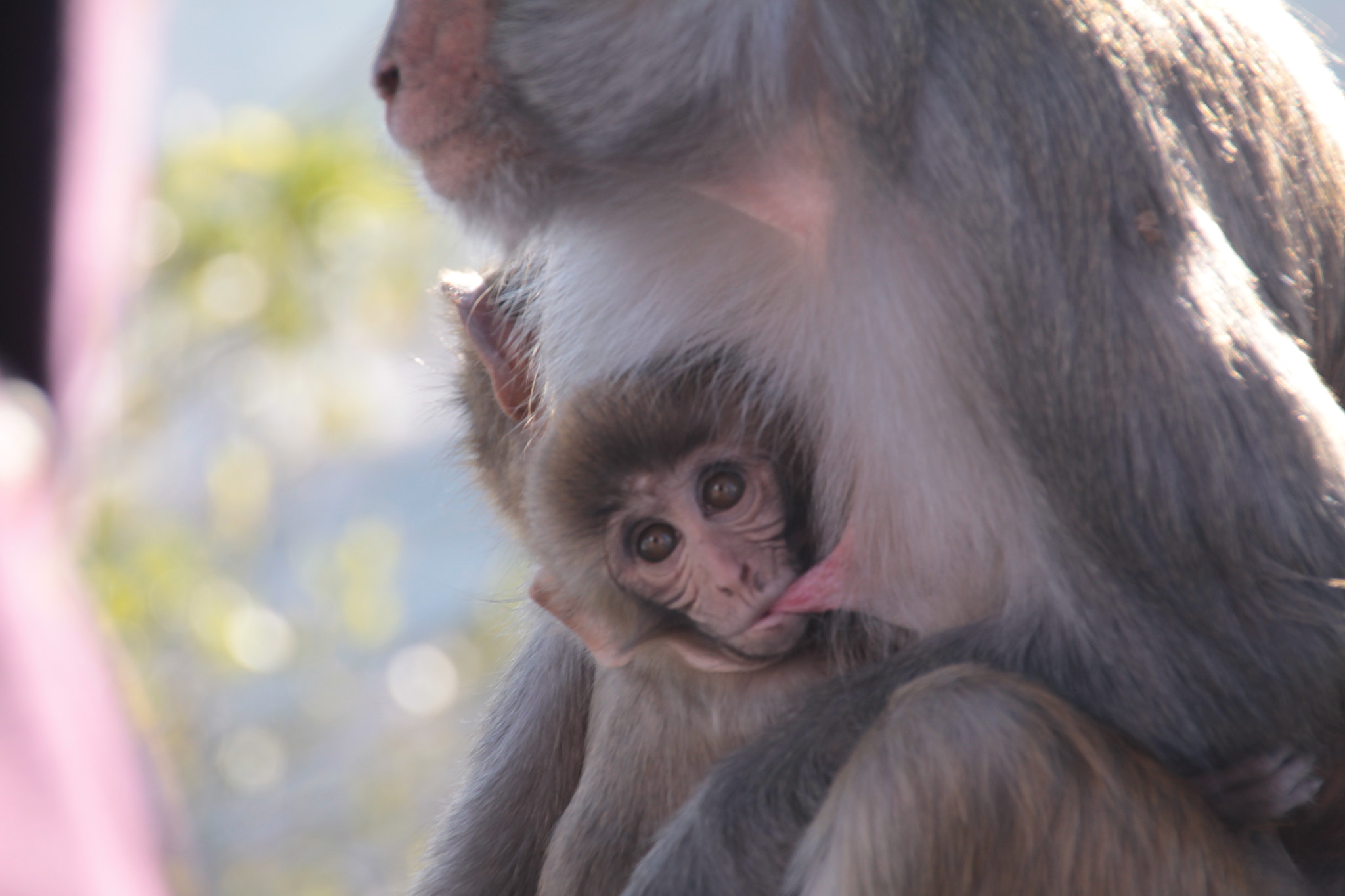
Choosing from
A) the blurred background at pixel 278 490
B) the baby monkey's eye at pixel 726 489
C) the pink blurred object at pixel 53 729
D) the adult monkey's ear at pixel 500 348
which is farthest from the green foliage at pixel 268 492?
the pink blurred object at pixel 53 729

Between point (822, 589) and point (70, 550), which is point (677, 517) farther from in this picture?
point (70, 550)

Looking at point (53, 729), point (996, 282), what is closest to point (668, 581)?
point (996, 282)

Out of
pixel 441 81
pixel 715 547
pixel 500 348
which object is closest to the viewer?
pixel 441 81

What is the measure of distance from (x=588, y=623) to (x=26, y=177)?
1.03m

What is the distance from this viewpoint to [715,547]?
Result: 5.68 ft

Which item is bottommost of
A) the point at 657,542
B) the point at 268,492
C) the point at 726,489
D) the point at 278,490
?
the point at 278,490

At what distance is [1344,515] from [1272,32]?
66 centimetres

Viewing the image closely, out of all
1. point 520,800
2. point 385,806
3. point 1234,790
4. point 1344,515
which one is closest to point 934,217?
point 1344,515

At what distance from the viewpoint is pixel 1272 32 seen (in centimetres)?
172

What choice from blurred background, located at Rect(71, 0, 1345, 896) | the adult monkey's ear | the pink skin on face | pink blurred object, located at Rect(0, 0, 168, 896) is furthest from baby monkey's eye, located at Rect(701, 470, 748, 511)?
pink blurred object, located at Rect(0, 0, 168, 896)

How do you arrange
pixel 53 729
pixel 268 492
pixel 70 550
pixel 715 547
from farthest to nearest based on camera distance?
pixel 268 492
pixel 715 547
pixel 70 550
pixel 53 729

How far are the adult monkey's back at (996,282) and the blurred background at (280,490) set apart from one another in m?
0.75

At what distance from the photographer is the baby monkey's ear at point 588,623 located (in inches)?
70.6

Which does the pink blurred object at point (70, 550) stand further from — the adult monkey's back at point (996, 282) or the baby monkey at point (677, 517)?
the baby monkey at point (677, 517)
